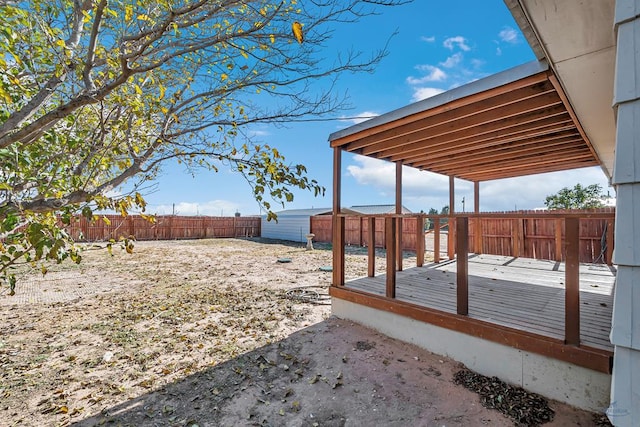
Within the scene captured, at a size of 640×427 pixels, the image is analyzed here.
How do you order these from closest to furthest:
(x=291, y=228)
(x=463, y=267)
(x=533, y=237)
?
1. (x=463, y=267)
2. (x=533, y=237)
3. (x=291, y=228)

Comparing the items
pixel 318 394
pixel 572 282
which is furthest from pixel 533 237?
pixel 318 394

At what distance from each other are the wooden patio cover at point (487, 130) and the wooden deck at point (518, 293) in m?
1.96

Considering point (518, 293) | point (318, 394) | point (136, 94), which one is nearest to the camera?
point (318, 394)

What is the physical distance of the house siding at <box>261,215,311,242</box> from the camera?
60.8ft

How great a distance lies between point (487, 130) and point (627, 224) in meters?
2.83

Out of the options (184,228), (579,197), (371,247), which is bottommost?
(184,228)

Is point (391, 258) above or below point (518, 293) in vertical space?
above

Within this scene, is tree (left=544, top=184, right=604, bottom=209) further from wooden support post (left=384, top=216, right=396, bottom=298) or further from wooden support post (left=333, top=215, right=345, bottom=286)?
wooden support post (left=333, top=215, right=345, bottom=286)

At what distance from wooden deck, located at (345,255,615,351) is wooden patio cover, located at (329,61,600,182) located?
1955 millimetres

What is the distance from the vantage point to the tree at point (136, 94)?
1.80 m

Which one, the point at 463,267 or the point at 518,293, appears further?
the point at 518,293

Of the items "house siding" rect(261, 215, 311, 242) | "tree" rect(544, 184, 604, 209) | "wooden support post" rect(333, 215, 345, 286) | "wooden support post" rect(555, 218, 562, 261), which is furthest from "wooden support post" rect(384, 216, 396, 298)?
"tree" rect(544, 184, 604, 209)

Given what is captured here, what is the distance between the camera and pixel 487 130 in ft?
11.9

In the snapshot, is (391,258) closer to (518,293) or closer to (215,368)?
(518,293)
